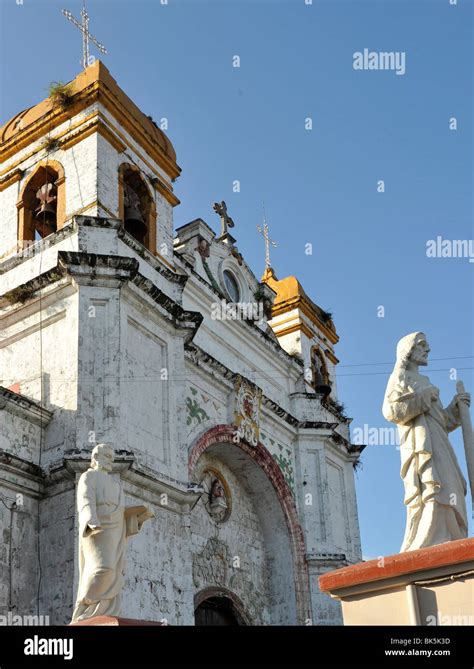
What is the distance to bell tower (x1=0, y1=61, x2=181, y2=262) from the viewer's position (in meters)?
15.5

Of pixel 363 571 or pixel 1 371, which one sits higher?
pixel 1 371

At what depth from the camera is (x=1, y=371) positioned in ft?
47.9

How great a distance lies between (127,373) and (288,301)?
9.88 metres

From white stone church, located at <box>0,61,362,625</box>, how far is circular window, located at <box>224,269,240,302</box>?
0.06 metres

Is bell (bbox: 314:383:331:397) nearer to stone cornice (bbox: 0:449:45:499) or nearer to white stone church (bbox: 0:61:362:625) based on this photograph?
white stone church (bbox: 0:61:362:625)

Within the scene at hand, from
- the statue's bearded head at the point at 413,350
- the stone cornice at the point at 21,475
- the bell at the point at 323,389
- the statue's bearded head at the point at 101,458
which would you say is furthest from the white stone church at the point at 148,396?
the statue's bearded head at the point at 413,350

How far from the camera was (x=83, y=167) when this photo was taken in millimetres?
15562

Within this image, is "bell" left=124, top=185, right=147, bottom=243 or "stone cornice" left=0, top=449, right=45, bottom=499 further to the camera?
"bell" left=124, top=185, right=147, bottom=243

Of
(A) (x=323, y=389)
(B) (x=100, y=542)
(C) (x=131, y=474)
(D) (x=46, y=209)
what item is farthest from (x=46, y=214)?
(A) (x=323, y=389)

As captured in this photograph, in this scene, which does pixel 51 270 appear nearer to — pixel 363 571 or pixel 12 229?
pixel 12 229

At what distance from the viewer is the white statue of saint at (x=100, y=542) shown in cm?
833

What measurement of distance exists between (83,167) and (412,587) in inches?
429

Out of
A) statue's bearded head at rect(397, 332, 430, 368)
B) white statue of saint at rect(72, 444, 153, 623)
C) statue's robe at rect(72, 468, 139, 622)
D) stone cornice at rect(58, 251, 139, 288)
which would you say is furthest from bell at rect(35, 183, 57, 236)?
statue's bearded head at rect(397, 332, 430, 368)
